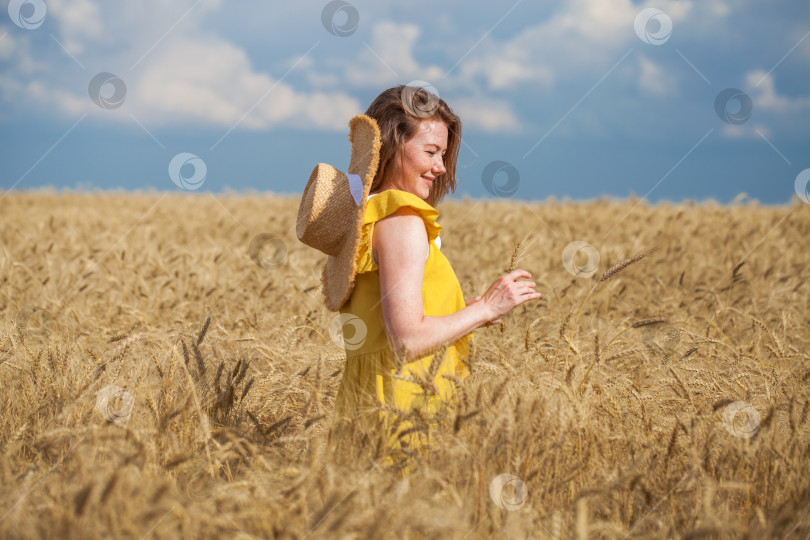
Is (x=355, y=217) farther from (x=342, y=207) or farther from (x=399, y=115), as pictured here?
(x=399, y=115)

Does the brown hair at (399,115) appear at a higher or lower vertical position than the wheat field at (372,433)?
higher

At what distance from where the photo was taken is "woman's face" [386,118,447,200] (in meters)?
2.49

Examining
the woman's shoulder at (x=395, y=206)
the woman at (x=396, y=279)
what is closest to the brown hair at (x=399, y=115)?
the woman at (x=396, y=279)

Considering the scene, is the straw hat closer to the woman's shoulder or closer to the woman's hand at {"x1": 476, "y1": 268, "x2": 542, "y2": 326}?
the woman's shoulder

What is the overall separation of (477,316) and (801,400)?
1950mm

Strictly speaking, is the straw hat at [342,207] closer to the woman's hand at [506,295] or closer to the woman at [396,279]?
the woman at [396,279]

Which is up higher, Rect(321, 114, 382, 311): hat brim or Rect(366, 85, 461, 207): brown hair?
Rect(366, 85, 461, 207): brown hair

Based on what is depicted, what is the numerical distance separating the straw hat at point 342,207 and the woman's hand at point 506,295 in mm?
485

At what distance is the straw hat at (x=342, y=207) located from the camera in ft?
7.83

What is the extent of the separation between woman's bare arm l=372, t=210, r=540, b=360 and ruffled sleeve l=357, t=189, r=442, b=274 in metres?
0.02

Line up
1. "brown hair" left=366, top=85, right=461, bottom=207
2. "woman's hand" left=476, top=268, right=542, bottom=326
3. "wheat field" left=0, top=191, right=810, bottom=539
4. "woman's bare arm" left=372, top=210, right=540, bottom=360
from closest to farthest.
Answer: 1. "wheat field" left=0, top=191, right=810, bottom=539
2. "woman's bare arm" left=372, top=210, right=540, bottom=360
3. "woman's hand" left=476, top=268, right=542, bottom=326
4. "brown hair" left=366, top=85, right=461, bottom=207

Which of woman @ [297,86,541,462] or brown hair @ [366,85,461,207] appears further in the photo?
brown hair @ [366,85,461,207]

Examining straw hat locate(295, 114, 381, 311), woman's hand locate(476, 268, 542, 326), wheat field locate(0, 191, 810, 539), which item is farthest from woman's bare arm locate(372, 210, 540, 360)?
wheat field locate(0, 191, 810, 539)

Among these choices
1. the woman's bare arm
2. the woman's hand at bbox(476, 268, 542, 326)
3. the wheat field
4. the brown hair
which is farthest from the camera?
the brown hair
